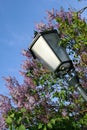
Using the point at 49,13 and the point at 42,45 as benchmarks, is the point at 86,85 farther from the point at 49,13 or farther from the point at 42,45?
the point at 42,45

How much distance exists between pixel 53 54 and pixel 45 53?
4.8 inches

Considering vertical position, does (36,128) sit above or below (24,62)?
below

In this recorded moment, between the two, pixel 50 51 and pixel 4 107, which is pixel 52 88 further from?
pixel 50 51

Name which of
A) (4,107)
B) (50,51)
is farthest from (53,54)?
(4,107)

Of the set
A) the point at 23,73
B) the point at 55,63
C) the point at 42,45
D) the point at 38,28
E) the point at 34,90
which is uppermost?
the point at 38,28

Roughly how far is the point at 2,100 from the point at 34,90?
1.35m

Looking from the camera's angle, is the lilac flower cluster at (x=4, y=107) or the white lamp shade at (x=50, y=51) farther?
the lilac flower cluster at (x=4, y=107)

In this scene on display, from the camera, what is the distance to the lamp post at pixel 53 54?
419 centimetres

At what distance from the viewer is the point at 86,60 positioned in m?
11.1

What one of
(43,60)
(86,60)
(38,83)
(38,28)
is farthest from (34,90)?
(43,60)

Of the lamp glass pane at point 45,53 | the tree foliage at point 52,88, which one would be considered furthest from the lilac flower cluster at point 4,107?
the lamp glass pane at point 45,53

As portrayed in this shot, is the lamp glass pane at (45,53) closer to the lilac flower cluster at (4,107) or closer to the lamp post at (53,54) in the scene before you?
the lamp post at (53,54)

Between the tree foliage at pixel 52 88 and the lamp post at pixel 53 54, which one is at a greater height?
the tree foliage at pixel 52 88

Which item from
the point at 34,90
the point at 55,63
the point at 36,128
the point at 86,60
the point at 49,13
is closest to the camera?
the point at 55,63
